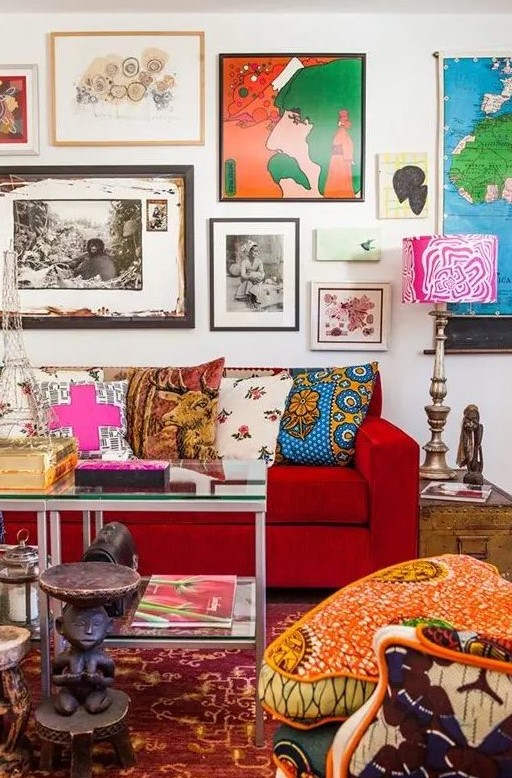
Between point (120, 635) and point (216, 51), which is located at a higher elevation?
point (216, 51)

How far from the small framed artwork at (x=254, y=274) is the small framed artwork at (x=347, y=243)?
0.12m

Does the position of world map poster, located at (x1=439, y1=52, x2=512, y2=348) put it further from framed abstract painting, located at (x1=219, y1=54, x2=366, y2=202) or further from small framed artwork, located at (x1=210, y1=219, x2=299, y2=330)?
small framed artwork, located at (x1=210, y1=219, x2=299, y2=330)

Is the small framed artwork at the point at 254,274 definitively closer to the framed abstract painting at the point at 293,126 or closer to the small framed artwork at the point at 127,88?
the framed abstract painting at the point at 293,126

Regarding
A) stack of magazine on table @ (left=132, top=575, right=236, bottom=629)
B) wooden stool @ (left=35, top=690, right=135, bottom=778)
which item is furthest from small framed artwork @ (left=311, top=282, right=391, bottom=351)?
wooden stool @ (left=35, top=690, right=135, bottom=778)

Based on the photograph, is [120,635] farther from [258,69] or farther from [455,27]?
[455,27]

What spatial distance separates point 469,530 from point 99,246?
2.11 m

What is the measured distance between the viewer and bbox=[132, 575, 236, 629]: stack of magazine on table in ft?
6.56

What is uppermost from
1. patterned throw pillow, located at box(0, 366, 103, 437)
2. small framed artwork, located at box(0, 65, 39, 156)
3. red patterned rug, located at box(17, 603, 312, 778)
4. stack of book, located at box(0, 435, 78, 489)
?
small framed artwork, located at box(0, 65, 39, 156)

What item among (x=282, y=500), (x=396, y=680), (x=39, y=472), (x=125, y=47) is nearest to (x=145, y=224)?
(x=125, y=47)

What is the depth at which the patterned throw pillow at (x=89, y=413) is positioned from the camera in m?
3.12

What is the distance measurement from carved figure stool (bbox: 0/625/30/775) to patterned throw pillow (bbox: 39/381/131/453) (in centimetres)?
133

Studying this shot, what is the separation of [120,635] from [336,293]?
7.17ft

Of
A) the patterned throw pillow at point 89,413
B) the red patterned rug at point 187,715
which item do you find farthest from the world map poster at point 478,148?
the red patterned rug at point 187,715

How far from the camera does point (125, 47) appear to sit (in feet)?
11.9
